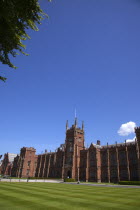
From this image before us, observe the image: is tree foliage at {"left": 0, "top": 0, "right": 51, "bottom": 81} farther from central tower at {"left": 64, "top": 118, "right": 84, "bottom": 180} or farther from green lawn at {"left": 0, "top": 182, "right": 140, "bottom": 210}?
central tower at {"left": 64, "top": 118, "right": 84, "bottom": 180}

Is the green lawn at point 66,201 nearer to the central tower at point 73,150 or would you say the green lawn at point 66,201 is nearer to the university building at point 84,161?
the university building at point 84,161

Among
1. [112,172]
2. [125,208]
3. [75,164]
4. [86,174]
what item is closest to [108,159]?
[112,172]

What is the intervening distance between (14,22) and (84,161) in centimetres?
6112

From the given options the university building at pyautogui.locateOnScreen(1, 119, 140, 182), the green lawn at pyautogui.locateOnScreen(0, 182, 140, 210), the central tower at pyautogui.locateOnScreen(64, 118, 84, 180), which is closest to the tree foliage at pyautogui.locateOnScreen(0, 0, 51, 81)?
the green lawn at pyautogui.locateOnScreen(0, 182, 140, 210)

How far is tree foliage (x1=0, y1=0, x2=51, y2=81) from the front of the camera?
7625 millimetres

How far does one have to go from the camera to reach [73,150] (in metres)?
65.3

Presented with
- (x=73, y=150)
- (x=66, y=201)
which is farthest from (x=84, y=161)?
(x=66, y=201)

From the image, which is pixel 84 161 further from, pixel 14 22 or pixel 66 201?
pixel 14 22

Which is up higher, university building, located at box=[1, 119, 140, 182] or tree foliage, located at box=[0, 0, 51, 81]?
tree foliage, located at box=[0, 0, 51, 81]

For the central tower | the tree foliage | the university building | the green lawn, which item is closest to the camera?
the tree foliage

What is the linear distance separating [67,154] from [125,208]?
5941cm

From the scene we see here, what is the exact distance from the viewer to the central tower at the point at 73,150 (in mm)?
62281

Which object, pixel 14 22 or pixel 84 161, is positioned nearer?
pixel 14 22

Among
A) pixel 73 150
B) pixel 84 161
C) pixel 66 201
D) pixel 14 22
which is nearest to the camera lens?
pixel 14 22
